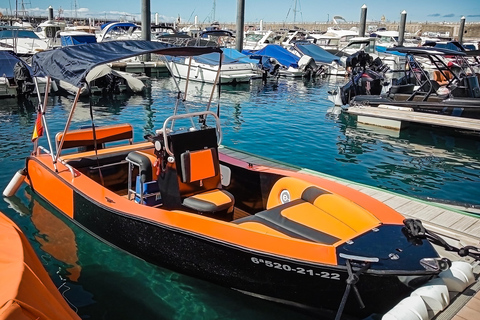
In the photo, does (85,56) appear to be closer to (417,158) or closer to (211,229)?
(211,229)

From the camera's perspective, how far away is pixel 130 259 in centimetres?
536

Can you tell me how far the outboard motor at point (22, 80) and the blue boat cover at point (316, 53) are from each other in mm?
17271

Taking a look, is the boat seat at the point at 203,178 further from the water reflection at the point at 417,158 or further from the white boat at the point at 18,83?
the white boat at the point at 18,83

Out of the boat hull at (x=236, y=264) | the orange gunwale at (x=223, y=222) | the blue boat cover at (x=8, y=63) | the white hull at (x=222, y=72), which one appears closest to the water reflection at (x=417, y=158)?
the orange gunwale at (x=223, y=222)

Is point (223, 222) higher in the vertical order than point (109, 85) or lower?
lower

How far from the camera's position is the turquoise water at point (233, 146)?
468 cm

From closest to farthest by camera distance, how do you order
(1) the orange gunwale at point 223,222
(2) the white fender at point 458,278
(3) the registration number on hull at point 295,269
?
1. (3) the registration number on hull at point 295,269
2. (1) the orange gunwale at point 223,222
3. (2) the white fender at point 458,278

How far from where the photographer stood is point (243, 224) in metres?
4.67

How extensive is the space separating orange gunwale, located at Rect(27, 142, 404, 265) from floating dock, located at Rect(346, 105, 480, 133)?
7691 mm

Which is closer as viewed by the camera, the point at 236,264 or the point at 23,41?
the point at 236,264

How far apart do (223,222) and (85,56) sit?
8.53 feet

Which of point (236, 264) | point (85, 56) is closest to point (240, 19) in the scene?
point (85, 56)

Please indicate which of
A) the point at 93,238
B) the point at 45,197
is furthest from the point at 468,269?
the point at 45,197

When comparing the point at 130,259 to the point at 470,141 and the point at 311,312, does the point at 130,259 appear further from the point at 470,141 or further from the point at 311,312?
the point at 470,141
